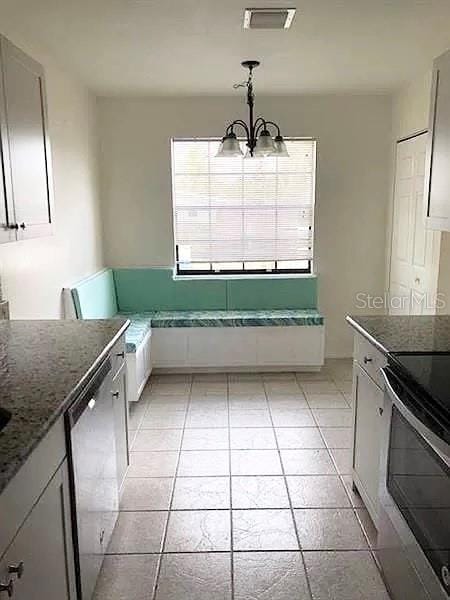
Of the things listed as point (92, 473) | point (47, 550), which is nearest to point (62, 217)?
point (92, 473)

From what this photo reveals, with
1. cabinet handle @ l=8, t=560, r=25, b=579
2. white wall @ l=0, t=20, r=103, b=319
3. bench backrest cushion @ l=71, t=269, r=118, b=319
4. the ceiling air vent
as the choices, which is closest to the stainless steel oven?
cabinet handle @ l=8, t=560, r=25, b=579

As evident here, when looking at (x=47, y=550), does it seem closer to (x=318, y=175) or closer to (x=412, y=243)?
(x=412, y=243)

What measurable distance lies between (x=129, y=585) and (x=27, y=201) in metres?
1.65

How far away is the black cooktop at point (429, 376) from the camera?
147 cm

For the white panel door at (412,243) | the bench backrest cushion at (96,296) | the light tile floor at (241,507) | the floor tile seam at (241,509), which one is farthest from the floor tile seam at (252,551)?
the white panel door at (412,243)

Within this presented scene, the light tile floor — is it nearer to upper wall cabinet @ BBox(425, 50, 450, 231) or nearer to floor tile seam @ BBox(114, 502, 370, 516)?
floor tile seam @ BBox(114, 502, 370, 516)

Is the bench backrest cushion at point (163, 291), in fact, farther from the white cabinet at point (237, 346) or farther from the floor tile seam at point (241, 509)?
the floor tile seam at point (241, 509)

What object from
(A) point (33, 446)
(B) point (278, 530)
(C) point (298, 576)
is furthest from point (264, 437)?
(A) point (33, 446)

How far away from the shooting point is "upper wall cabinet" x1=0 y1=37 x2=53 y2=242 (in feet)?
6.46

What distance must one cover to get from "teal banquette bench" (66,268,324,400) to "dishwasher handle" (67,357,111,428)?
1934mm

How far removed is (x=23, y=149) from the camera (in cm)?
214

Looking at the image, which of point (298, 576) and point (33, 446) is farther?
point (298, 576)

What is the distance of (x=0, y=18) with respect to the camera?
262 cm

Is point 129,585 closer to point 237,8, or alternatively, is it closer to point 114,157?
point 237,8
